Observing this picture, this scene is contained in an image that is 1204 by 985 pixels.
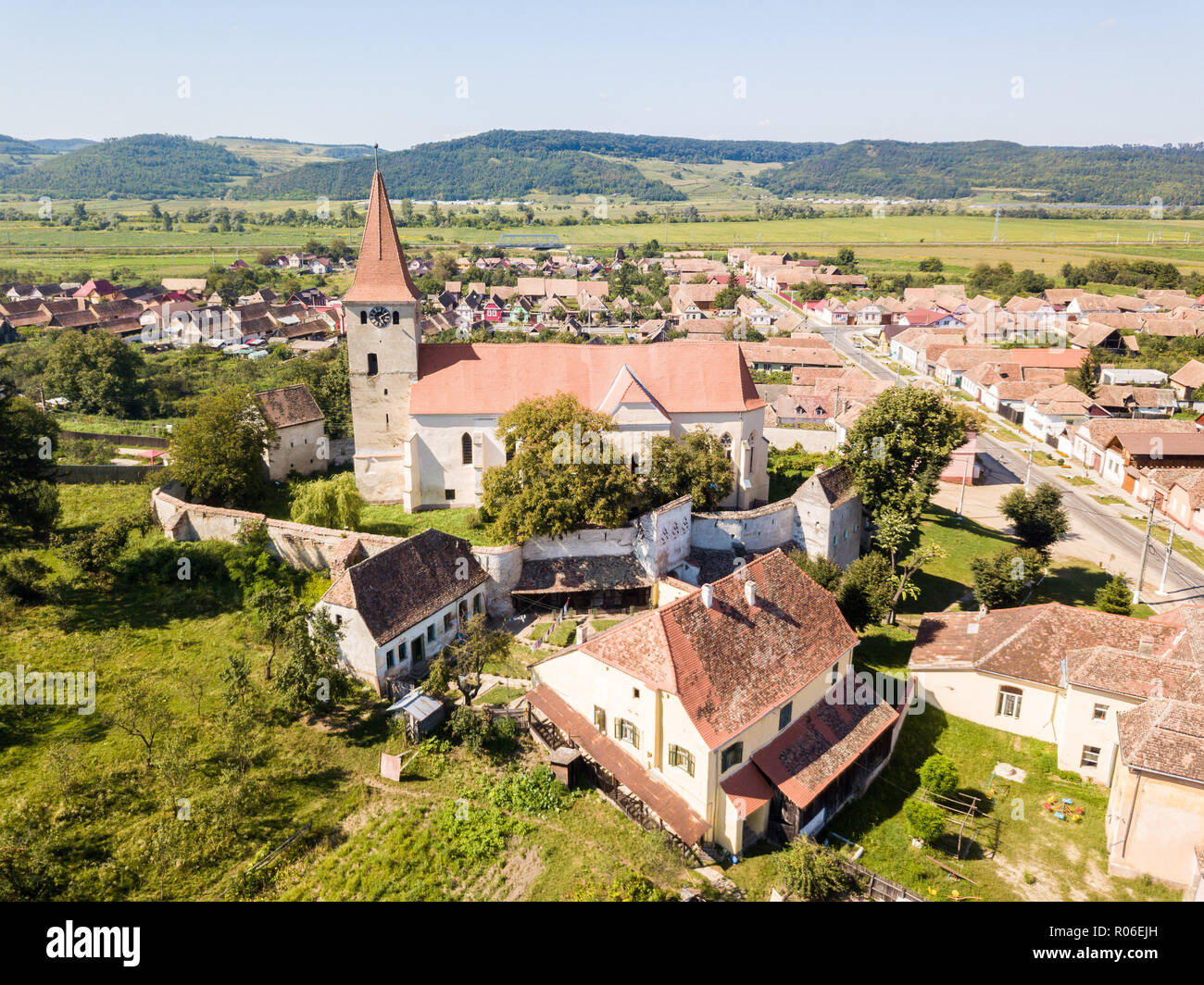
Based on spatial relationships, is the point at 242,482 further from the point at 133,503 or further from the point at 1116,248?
the point at 1116,248

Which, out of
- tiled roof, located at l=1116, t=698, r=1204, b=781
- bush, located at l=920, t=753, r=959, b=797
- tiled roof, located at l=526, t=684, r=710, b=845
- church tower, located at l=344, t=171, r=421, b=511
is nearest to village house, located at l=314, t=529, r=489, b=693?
tiled roof, located at l=526, t=684, r=710, b=845

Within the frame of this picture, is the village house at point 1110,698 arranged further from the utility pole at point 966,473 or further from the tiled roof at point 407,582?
the utility pole at point 966,473

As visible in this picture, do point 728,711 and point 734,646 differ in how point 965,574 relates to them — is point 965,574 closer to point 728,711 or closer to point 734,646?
point 734,646

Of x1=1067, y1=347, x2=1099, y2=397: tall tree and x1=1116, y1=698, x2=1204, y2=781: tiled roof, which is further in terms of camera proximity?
x1=1067, y1=347, x2=1099, y2=397: tall tree

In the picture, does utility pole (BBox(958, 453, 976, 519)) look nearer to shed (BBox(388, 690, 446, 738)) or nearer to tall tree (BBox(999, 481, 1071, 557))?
tall tree (BBox(999, 481, 1071, 557))

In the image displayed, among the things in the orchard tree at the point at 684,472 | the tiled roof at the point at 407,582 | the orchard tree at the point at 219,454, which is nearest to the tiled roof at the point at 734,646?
the tiled roof at the point at 407,582

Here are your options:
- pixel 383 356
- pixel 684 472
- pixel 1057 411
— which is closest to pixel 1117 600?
pixel 684 472
